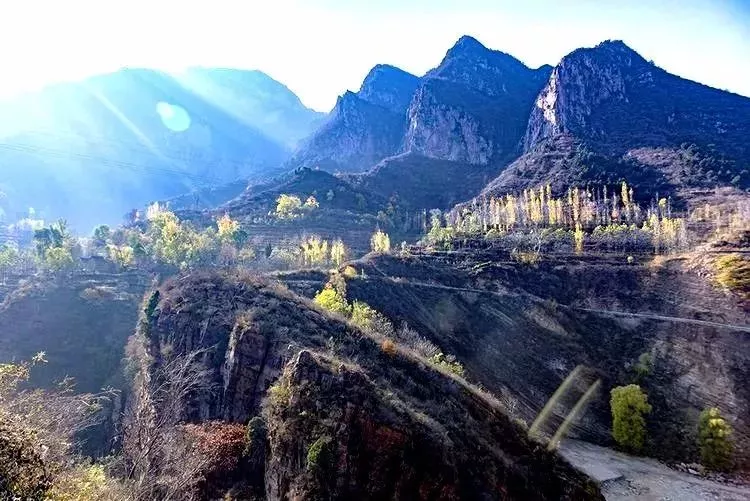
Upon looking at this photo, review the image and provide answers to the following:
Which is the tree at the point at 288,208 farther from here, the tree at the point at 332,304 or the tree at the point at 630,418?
the tree at the point at 630,418

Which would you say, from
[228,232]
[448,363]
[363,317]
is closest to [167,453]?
[363,317]

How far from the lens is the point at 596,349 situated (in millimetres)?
74250

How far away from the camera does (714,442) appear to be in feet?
181

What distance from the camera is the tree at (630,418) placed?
5872cm

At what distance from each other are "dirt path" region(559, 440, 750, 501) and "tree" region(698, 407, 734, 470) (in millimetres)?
2828

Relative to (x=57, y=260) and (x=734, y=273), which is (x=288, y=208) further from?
(x=734, y=273)

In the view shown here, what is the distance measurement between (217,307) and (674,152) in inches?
7417

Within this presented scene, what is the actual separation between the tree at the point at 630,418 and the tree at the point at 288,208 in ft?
392

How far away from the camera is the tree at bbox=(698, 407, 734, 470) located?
5491 cm

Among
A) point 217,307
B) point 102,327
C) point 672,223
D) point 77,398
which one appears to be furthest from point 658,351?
point 102,327

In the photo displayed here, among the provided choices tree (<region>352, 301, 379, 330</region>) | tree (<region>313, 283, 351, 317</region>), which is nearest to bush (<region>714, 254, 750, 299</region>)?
tree (<region>352, 301, 379, 330</region>)

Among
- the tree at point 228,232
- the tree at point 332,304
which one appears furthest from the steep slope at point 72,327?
the tree at point 332,304

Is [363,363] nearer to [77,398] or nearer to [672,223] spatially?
[77,398]

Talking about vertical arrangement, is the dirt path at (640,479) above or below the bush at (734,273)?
below
